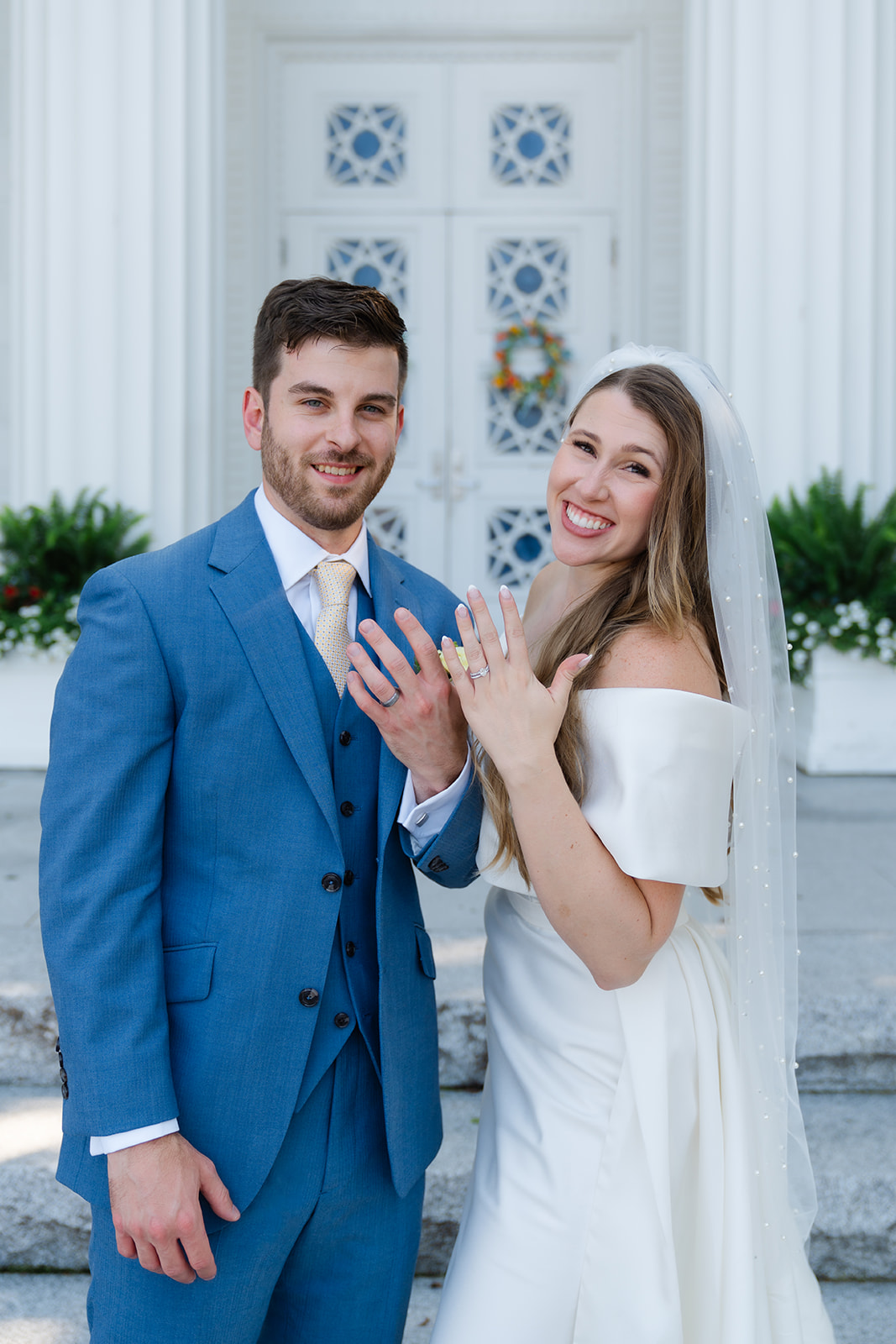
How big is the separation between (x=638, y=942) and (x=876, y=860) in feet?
9.18

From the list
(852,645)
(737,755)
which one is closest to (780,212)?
(852,645)

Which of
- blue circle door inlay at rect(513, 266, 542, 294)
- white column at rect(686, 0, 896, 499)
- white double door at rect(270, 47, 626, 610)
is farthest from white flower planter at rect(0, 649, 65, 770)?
white column at rect(686, 0, 896, 499)

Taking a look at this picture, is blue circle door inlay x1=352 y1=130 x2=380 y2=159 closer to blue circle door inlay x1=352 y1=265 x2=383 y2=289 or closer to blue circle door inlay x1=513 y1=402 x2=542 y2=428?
blue circle door inlay x1=352 y1=265 x2=383 y2=289

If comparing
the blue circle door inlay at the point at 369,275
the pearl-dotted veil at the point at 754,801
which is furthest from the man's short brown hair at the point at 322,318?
the blue circle door inlay at the point at 369,275

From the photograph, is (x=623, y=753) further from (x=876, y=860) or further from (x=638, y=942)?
(x=876, y=860)

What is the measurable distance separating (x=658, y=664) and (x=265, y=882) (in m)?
0.68

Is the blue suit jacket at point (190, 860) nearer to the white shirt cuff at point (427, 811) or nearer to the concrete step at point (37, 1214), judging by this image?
the white shirt cuff at point (427, 811)

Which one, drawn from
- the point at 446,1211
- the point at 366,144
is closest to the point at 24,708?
the point at 446,1211

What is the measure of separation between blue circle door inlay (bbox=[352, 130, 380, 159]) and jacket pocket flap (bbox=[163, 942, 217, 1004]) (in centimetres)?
644

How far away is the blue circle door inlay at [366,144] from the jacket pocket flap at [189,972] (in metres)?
6.44

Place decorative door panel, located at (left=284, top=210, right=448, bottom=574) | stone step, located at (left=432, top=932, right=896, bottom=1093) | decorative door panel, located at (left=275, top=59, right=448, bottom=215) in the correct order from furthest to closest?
1. decorative door panel, located at (left=284, top=210, right=448, bottom=574)
2. decorative door panel, located at (left=275, top=59, right=448, bottom=215)
3. stone step, located at (left=432, top=932, right=896, bottom=1093)

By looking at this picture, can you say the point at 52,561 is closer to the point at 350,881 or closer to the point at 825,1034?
the point at 825,1034

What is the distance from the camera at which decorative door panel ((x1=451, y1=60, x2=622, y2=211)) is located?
6.82 m

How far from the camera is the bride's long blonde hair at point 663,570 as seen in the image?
1806mm
